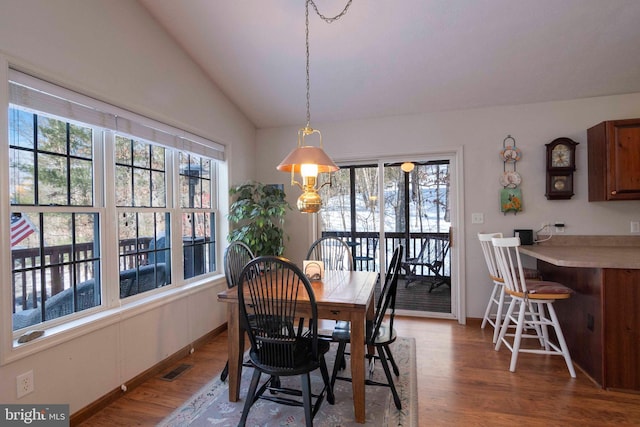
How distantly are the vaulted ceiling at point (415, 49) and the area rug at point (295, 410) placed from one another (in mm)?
2751

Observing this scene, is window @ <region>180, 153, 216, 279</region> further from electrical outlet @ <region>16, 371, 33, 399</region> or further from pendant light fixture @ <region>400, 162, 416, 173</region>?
pendant light fixture @ <region>400, 162, 416, 173</region>

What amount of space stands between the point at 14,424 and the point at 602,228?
4863 mm

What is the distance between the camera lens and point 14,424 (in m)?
1.65

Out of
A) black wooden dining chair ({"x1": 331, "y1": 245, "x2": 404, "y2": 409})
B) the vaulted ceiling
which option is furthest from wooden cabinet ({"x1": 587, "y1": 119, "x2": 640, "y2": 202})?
black wooden dining chair ({"x1": 331, "y1": 245, "x2": 404, "y2": 409})

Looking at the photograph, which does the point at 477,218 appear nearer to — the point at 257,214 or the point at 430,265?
the point at 430,265

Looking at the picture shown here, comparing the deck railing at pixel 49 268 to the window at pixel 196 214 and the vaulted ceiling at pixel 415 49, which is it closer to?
the window at pixel 196 214

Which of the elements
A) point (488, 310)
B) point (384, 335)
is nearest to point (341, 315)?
point (384, 335)

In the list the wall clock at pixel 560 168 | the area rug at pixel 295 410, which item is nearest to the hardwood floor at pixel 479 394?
the area rug at pixel 295 410

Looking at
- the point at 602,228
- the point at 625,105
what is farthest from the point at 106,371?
the point at 625,105

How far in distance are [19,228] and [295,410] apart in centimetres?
198

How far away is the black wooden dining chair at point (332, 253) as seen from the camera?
315 cm

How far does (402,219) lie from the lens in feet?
14.4

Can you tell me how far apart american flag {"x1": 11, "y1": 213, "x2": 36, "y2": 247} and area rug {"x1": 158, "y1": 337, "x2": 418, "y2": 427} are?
1.37 m

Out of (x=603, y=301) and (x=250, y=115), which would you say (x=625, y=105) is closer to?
(x=603, y=301)
